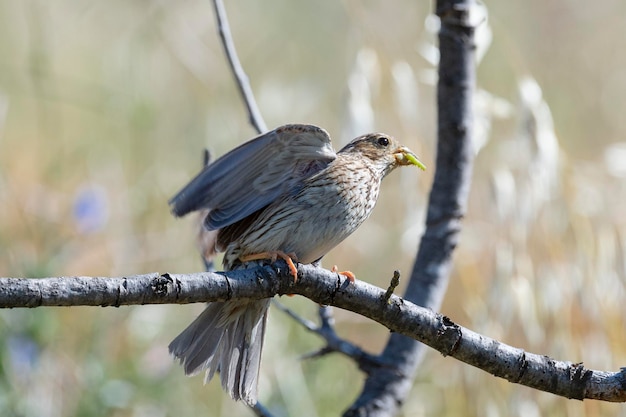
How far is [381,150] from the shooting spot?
3137mm

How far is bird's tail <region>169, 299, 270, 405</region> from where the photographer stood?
2592 millimetres

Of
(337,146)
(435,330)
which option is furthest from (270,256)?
(337,146)

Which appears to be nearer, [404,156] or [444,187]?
[444,187]

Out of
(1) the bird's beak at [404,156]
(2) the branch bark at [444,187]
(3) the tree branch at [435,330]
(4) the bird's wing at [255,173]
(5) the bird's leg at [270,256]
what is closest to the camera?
(3) the tree branch at [435,330]

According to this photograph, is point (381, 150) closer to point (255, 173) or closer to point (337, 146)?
point (337, 146)

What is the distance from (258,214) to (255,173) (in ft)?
0.55

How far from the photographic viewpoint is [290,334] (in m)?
3.72

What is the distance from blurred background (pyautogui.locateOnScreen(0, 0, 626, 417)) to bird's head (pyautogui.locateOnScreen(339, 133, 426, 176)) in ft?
0.12

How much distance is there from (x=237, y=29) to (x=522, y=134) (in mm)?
3140

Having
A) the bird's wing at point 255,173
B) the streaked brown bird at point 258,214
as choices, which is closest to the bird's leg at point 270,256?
the streaked brown bird at point 258,214

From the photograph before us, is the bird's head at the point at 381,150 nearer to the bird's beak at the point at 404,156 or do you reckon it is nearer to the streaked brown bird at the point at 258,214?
the bird's beak at the point at 404,156

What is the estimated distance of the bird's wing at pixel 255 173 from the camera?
2.54m

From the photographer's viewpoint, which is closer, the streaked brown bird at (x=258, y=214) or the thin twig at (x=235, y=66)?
the streaked brown bird at (x=258, y=214)

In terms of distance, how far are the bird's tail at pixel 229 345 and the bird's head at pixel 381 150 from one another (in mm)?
625
